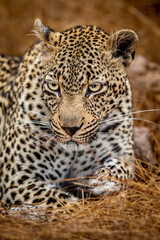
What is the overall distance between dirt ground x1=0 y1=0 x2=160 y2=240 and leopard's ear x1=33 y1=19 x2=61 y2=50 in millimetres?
788

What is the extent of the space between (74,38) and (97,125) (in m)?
1.22

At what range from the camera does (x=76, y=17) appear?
13.1 m

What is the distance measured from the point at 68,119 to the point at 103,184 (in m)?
1.05

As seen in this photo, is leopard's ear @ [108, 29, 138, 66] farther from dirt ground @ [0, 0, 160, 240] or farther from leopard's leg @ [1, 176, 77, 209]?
leopard's leg @ [1, 176, 77, 209]

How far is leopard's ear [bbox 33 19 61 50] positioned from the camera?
230 inches

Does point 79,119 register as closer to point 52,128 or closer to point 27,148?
point 52,128

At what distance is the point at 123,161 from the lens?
6.24 metres

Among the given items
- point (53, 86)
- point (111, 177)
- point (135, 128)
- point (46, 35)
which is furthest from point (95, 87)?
point (135, 128)

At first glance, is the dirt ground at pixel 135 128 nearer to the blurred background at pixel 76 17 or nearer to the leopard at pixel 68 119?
the blurred background at pixel 76 17

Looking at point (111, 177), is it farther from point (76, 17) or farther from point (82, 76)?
point (76, 17)

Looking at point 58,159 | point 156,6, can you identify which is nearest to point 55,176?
point 58,159

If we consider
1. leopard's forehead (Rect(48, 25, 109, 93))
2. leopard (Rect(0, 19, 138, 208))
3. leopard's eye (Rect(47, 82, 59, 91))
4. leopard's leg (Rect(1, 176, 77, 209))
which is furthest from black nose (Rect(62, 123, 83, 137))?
leopard's leg (Rect(1, 176, 77, 209))

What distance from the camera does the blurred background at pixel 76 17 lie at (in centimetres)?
1254

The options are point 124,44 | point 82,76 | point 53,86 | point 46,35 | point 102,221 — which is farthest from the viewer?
point 46,35
